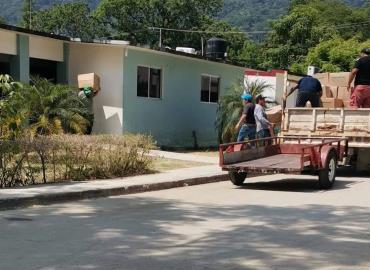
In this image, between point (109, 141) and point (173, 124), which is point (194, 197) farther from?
point (173, 124)

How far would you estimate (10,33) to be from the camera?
18422 millimetres

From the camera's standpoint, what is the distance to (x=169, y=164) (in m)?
15.8

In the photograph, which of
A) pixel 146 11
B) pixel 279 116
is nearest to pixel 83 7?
pixel 146 11

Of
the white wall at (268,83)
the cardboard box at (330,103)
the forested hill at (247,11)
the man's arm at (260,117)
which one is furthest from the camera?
the forested hill at (247,11)

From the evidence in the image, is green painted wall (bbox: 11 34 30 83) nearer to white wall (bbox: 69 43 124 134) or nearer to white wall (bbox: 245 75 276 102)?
white wall (bbox: 69 43 124 134)

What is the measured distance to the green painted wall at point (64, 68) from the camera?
21.2 m

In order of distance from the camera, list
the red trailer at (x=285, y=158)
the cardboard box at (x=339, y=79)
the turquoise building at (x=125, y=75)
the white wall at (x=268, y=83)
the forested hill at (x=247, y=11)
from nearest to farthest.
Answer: the red trailer at (x=285, y=158) < the cardboard box at (x=339, y=79) < the turquoise building at (x=125, y=75) < the white wall at (x=268, y=83) < the forested hill at (x=247, y=11)

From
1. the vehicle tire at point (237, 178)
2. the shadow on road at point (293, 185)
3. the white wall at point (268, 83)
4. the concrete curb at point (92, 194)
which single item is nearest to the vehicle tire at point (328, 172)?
the shadow on road at point (293, 185)

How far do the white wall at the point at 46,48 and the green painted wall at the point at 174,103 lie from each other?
247 cm

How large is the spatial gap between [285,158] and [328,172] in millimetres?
1257

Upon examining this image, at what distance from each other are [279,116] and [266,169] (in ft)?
16.5

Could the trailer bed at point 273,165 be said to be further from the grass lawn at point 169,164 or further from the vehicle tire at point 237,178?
the grass lawn at point 169,164

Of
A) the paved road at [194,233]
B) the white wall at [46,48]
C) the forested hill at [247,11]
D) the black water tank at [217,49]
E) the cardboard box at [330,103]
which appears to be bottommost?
the paved road at [194,233]

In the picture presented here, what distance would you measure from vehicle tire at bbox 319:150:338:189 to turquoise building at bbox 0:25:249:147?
943cm
